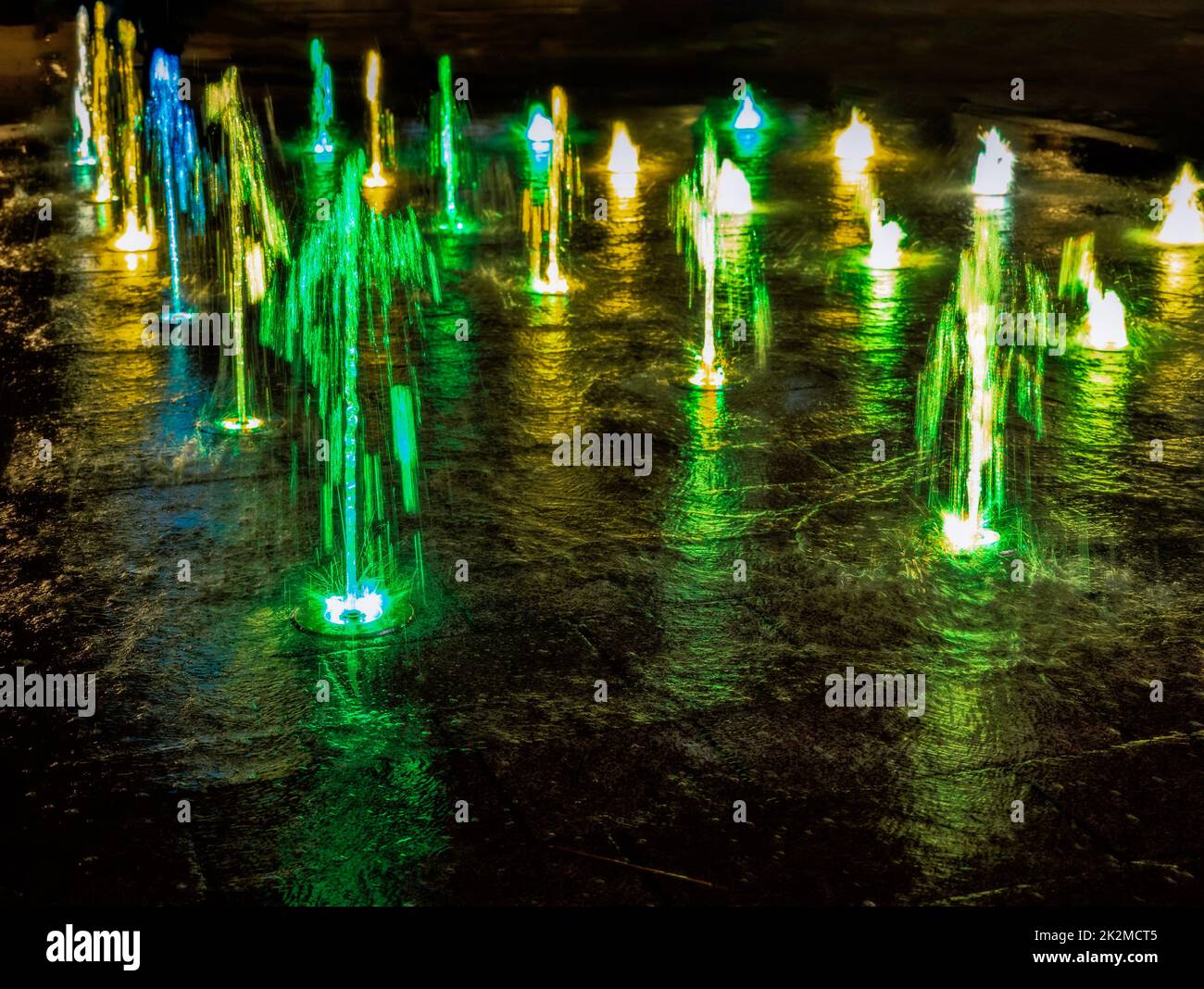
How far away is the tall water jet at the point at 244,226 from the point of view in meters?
9.36

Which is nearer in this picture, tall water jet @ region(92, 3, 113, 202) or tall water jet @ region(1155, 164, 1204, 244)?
tall water jet @ region(1155, 164, 1204, 244)

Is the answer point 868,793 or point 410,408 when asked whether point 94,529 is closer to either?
point 410,408

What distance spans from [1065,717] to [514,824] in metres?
1.88

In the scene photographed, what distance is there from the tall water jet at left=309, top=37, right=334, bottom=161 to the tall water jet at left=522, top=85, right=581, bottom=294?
6.53ft

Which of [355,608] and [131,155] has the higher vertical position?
[131,155]

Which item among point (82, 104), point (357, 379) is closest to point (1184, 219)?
point (357, 379)

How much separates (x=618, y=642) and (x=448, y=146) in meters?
9.03

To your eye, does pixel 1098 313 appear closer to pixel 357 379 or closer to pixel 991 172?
pixel 991 172

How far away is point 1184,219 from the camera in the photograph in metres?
10.9

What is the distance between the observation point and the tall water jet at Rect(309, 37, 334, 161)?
14.3m

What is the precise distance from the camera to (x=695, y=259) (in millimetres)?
10523

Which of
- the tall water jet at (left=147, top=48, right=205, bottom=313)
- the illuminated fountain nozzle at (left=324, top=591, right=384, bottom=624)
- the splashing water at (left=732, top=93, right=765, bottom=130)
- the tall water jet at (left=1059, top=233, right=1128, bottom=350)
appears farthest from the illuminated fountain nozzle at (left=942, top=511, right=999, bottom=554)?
the splashing water at (left=732, top=93, right=765, bottom=130)

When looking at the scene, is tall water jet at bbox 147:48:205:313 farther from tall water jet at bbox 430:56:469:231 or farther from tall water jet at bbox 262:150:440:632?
tall water jet at bbox 430:56:469:231
